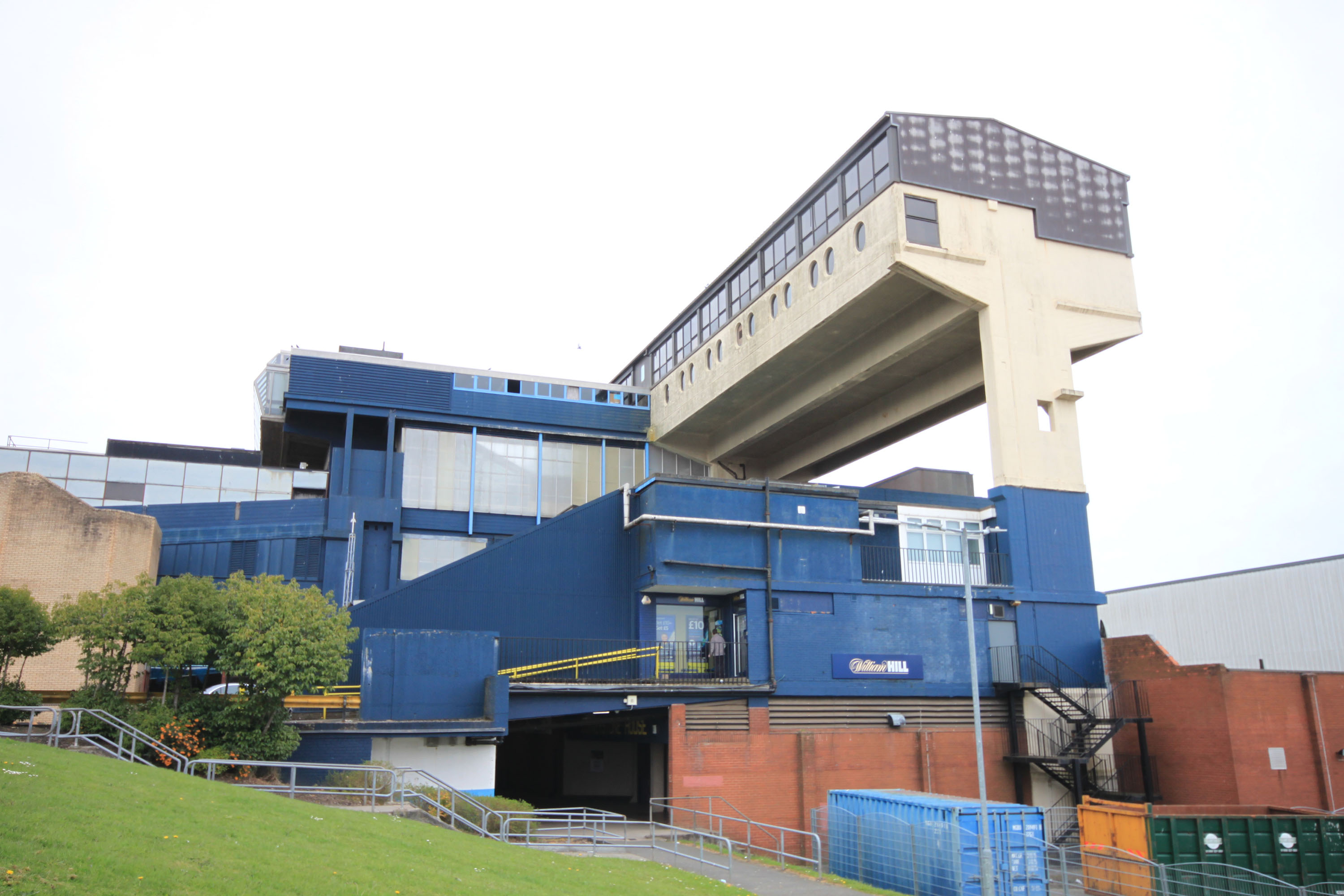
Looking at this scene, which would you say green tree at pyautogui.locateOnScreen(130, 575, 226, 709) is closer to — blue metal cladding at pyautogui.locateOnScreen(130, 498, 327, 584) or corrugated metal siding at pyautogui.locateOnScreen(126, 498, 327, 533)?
blue metal cladding at pyautogui.locateOnScreen(130, 498, 327, 584)

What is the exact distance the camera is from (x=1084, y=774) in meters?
33.7

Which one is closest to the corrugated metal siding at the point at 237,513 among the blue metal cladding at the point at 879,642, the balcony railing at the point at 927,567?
the blue metal cladding at the point at 879,642

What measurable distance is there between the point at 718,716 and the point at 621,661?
3.78 meters

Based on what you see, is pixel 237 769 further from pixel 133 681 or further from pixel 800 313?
pixel 800 313

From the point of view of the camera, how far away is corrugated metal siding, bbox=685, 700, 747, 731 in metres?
31.3

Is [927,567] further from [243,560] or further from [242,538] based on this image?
[242,538]

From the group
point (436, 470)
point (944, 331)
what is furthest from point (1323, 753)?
point (436, 470)

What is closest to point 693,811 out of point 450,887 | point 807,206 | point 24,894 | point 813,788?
point 813,788

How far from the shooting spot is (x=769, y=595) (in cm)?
3375

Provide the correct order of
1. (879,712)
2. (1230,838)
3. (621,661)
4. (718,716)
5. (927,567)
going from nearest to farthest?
1. (1230,838)
2. (718,716)
3. (621,661)
4. (879,712)
5. (927,567)

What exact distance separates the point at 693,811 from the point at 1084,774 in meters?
14.7

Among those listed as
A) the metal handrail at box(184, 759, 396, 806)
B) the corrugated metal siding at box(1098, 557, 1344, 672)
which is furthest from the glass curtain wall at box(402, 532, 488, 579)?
the corrugated metal siding at box(1098, 557, 1344, 672)

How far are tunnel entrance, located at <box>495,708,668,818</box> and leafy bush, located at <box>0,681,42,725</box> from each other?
13894mm

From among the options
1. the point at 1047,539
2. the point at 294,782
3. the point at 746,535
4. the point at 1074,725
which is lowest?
the point at 294,782
